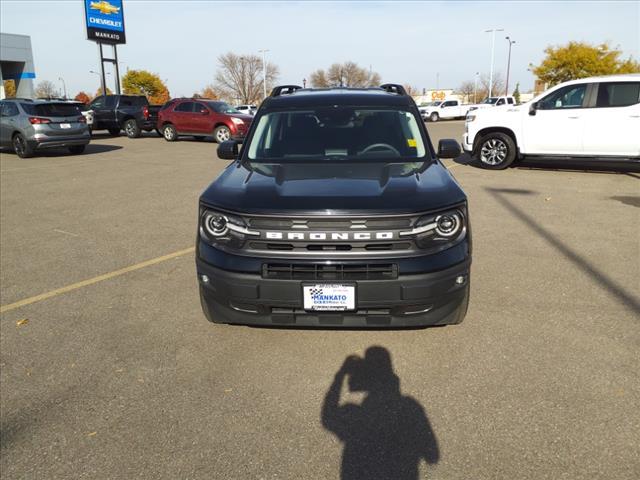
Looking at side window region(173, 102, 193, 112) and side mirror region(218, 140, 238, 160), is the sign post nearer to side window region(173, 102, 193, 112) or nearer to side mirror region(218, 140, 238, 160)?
side window region(173, 102, 193, 112)

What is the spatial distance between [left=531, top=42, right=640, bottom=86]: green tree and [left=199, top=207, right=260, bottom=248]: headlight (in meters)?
52.0

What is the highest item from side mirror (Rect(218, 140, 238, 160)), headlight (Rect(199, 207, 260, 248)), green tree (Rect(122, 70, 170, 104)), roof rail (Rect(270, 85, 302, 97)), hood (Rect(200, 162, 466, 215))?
green tree (Rect(122, 70, 170, 104))

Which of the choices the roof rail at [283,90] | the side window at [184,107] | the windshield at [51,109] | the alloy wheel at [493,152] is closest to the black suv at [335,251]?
the roof rail at [283,90]

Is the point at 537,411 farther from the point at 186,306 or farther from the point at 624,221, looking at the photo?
the point at 624,221

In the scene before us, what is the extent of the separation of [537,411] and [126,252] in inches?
185

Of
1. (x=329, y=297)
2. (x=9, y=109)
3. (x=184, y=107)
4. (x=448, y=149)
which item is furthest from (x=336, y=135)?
(x=184, y=107)

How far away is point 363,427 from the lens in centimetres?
265

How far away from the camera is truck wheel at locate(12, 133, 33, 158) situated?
1473 centimetres

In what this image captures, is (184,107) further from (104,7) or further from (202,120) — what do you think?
(104,7)

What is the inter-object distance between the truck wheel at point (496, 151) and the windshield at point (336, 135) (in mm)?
7892

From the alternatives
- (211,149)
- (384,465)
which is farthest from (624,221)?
(211,149)

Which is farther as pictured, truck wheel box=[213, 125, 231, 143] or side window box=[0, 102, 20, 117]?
truck wheel box=[213, 125, 231, 143]

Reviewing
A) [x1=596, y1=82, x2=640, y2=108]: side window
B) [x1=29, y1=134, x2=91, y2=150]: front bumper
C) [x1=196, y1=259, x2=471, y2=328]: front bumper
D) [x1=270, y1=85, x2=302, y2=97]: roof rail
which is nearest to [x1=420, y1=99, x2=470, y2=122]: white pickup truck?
[x1=29, y1=134, x2=91, y2=150]: front bumper

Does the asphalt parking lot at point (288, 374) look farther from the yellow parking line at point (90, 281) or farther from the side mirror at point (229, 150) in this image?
the side mirror at point (229, 150)
